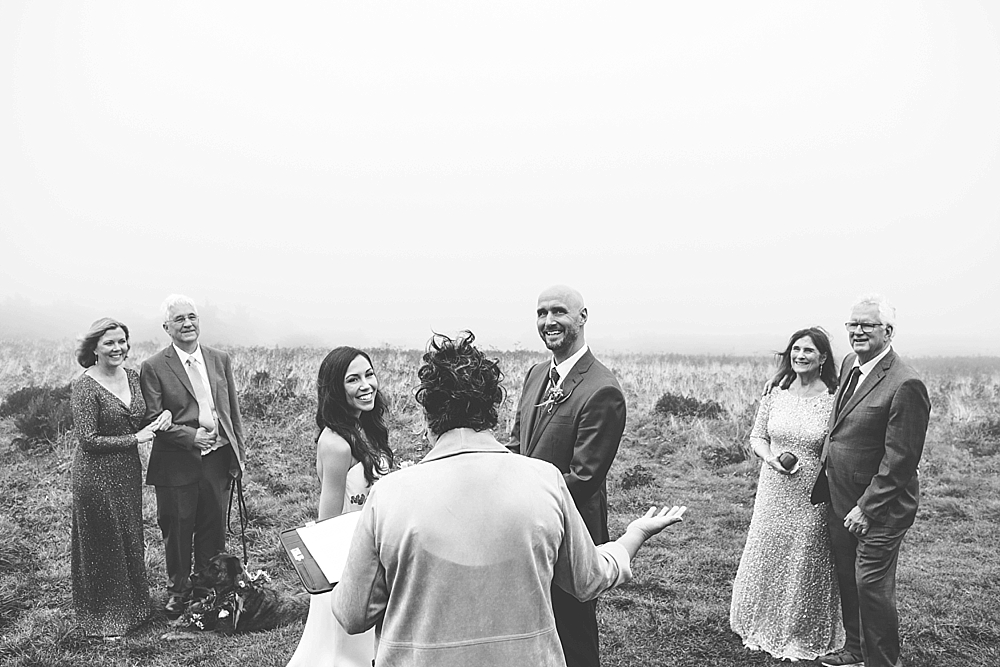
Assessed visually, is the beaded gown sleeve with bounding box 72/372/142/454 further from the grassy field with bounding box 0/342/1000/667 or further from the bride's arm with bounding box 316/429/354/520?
the bride's arm with bounding box 316/429/354/520

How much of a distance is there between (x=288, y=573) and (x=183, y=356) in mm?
2024

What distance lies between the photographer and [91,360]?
186 inches

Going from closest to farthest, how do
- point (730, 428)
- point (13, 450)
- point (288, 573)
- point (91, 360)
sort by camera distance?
1. point (91, 360)
2. point (288, 573)
3. point (13, 450)
4. point (730, 428)

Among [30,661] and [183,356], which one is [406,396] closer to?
[183,356]

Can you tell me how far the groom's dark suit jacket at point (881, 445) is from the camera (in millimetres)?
3777

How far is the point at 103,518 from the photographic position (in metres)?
4.64

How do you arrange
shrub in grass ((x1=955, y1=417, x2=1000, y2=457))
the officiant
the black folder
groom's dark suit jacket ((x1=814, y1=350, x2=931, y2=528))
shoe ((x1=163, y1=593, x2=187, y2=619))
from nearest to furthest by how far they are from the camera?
1. the officiant
2. the black folder
3. groom's dark suit jacket ((x1=814, y1=350, x2=931, y2=528))
4. shoe ((x1=163, y1=593, x2=187, y2=619))
5. shrub in grass ((x1=955, y1=417, x2=1000, y2=457))

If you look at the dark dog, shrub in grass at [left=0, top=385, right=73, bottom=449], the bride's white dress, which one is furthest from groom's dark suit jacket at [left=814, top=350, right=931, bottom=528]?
shrub in grass at [left=0, top=385, right=73, bottom=449]

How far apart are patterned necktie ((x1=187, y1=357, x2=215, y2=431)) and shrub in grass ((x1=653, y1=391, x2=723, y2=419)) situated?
331 inches

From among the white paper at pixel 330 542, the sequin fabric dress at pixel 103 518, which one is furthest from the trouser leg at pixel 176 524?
the white paper at pixel 330 542

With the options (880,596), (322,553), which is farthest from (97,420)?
(880,596)

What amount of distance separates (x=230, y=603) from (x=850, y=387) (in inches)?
161

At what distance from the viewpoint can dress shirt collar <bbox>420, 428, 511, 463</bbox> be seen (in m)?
1.92

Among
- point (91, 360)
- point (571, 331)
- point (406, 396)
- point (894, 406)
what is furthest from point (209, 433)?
point (406, 396)
